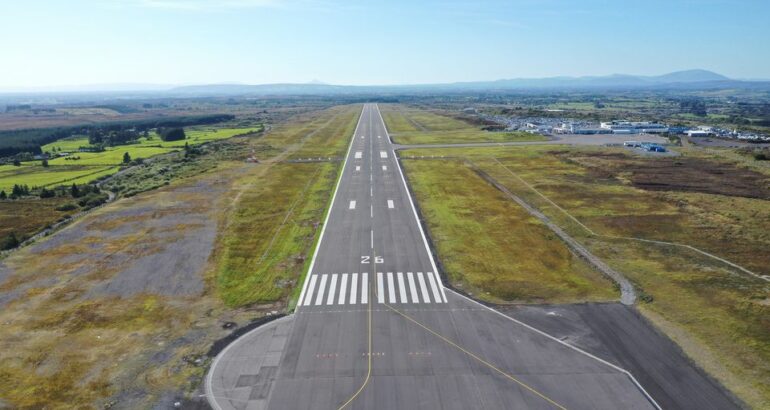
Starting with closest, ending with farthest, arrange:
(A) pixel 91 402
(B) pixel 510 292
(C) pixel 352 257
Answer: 1. (A) pixel 91 402
2. (B) pixel 510 292
3. (C) pixel 352 257

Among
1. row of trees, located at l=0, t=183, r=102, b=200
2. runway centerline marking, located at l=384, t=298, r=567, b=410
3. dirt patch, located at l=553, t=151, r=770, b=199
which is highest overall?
dirt patch, located at l=553, t=151, r=770, b=199

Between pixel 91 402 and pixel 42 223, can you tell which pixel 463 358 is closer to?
pixel 91 402

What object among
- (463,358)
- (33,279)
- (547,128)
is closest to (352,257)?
(463,358)

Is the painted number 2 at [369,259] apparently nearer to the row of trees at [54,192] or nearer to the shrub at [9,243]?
the shrub at [9,243]

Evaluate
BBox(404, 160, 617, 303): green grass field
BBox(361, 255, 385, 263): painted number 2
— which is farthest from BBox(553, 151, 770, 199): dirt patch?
BBox(361, 255, 385, 263): painted number 2

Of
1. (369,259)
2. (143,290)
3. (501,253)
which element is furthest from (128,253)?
(501,253)

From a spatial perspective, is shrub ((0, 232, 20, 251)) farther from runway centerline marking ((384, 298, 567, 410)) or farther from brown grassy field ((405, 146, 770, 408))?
brown grassy field ((405, 146, 770, 408))
